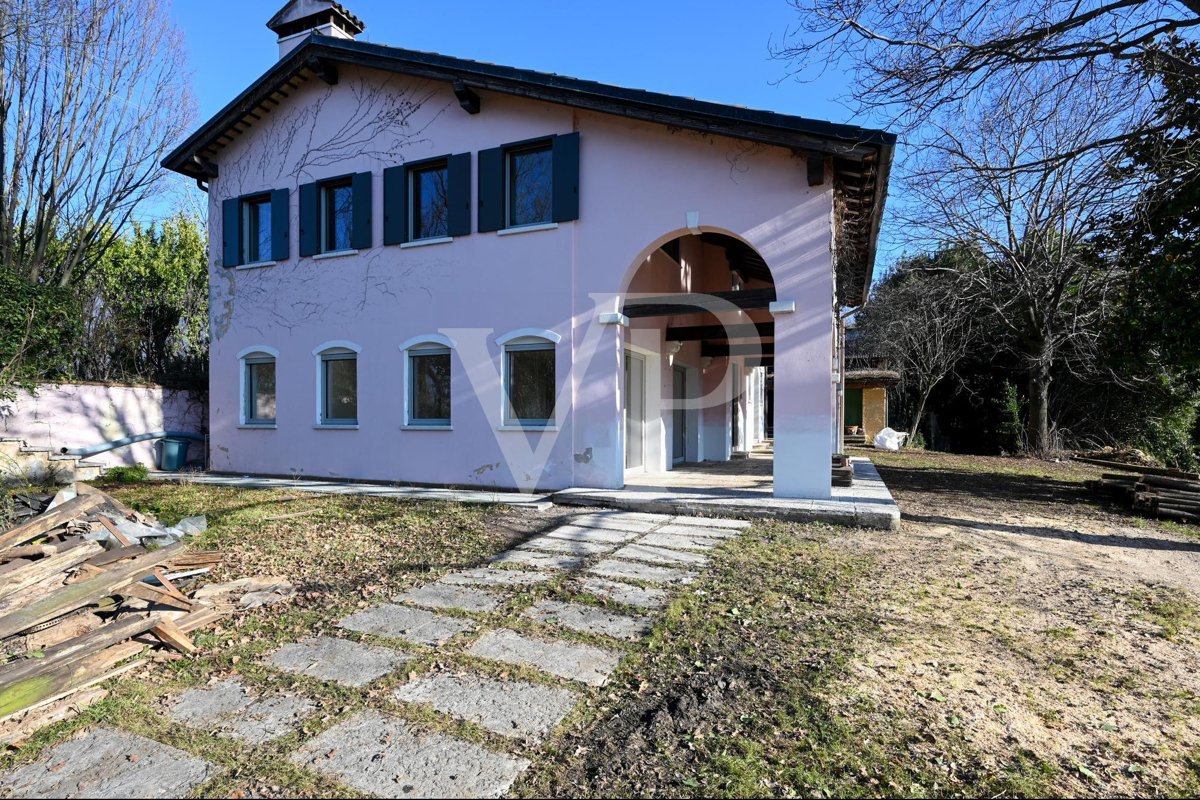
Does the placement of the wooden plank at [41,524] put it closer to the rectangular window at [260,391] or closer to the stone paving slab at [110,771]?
the stone paving slab at [110,771]

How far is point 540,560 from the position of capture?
5.20m

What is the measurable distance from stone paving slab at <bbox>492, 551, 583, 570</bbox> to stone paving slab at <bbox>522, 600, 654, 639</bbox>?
2.94ft

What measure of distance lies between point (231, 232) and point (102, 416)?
4.12 metres

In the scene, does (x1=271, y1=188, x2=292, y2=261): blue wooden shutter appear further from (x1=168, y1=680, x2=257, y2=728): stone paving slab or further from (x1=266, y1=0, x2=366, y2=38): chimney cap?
(x1=168, y1=680, x2=257, y2=728): stone paving slab

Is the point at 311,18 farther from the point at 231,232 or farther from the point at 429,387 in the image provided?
the point at 429,387

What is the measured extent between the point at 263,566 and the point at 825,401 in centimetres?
604

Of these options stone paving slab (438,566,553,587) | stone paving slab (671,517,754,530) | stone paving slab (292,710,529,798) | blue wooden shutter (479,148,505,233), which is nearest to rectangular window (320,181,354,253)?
blue wooden shutter (479,148,505,233)

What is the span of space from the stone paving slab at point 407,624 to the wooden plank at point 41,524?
2.29 m

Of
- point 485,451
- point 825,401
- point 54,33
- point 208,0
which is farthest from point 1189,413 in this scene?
point 54,33

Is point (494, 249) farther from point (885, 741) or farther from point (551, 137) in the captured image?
point (885, 741)

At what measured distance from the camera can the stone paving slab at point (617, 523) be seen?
21.1ft

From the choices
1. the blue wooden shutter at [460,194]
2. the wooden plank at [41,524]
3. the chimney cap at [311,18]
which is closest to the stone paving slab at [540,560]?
the wooden plank at [41,524]

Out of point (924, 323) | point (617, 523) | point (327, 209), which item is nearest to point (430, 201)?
point (327, 209)

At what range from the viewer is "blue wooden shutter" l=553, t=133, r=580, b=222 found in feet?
28.0
